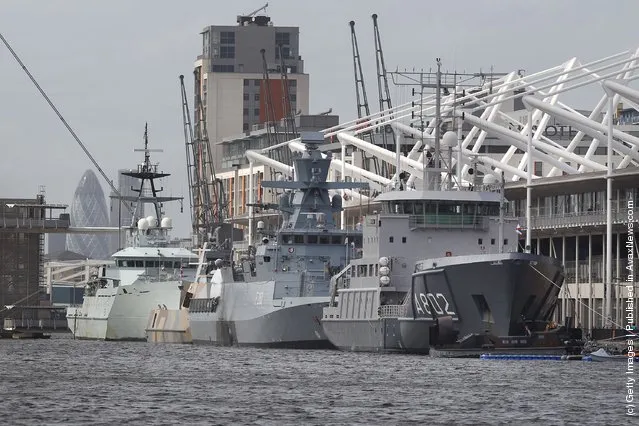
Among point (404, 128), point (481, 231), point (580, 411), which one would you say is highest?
point (404, 128)

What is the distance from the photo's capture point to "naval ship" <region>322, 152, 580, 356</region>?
8888cm

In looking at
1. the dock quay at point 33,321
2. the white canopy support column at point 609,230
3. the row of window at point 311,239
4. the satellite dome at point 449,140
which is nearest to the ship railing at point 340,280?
the row of window at point 311,239

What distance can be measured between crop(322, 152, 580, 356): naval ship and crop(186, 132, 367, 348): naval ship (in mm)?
3578

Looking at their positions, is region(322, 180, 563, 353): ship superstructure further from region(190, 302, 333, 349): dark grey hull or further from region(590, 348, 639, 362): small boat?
region(590, 348, 639, 362): small boat

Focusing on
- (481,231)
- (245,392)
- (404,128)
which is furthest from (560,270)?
Result: (404,128)

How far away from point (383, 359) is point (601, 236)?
37.0m

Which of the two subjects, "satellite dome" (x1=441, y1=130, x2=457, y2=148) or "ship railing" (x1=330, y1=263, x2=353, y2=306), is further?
"ship railing" (x1=330, y1=263, x2=353, y2=306)

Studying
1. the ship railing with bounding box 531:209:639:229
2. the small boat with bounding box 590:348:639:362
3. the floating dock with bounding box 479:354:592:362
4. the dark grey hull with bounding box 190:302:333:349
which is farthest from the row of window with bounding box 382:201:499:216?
the ship railing with bounding box 531:209:639:229

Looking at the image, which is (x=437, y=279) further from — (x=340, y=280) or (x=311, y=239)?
(x=311, y=239)

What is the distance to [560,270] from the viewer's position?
298 ft

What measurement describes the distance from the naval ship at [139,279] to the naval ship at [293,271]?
19.6 meters

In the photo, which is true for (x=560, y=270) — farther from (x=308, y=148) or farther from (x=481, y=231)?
(x=308, y=148)

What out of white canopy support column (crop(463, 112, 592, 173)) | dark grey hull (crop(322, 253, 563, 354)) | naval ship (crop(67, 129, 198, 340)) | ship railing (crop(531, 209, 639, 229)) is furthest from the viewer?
naval ship (crop(67, 129, 198, 340))

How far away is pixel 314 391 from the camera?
71.2 m
